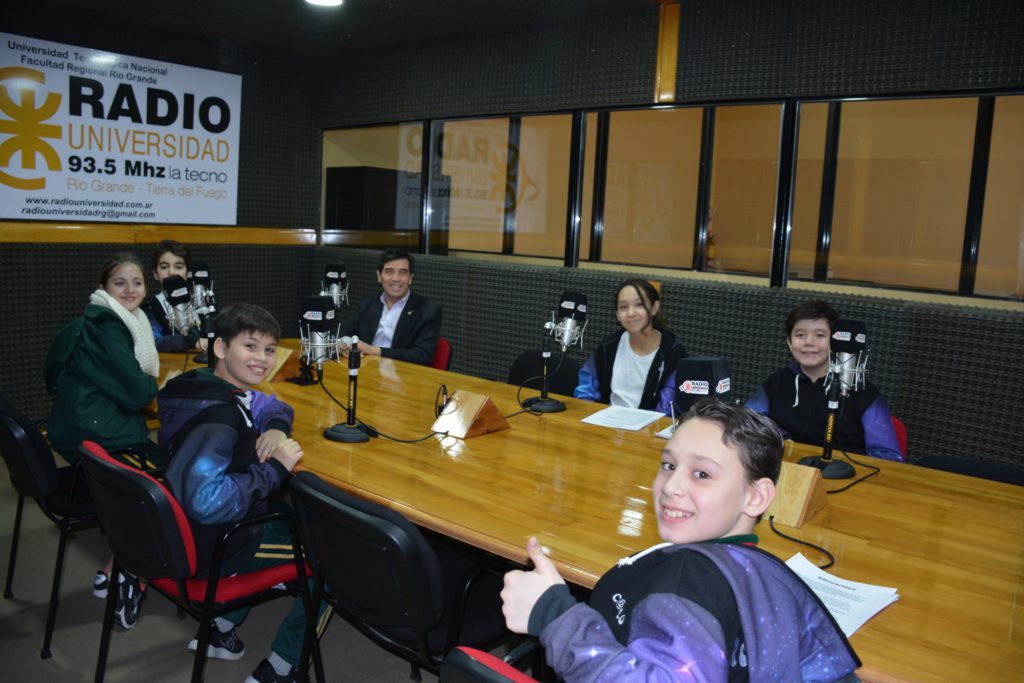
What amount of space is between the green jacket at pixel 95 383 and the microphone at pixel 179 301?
376mm

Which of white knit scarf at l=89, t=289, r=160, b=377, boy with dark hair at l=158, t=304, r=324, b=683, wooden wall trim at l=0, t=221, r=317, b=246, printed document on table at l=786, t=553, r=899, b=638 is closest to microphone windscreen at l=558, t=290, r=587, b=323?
boy with dark hair at l=158, t=304, r=324, b=683

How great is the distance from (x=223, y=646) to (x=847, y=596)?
2226 mm

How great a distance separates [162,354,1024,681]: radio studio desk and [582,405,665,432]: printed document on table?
0.06 m

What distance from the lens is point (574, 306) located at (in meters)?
3.28

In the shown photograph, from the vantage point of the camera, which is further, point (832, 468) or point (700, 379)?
point (832, 468)

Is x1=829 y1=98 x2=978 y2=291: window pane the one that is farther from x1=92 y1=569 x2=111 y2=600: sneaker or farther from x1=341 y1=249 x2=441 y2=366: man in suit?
x1=92 y1=569 x2=111 y2=600: sneaker

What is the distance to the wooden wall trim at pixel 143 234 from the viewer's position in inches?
224

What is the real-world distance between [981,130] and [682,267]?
6.75 feet

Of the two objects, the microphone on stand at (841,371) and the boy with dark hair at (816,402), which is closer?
the microphone on stand at (841,371)

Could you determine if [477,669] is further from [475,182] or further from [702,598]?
[475,182]

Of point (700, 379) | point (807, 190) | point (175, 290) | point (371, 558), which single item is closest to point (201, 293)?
point (175, 290)

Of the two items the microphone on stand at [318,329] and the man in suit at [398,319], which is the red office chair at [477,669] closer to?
the microphone on stand at [318,329]

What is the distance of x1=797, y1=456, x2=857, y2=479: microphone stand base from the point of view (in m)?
2.55

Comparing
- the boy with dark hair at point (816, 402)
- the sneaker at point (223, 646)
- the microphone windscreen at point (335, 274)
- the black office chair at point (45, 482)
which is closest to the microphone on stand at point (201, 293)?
the microphone windscreen at point (335, 274)
